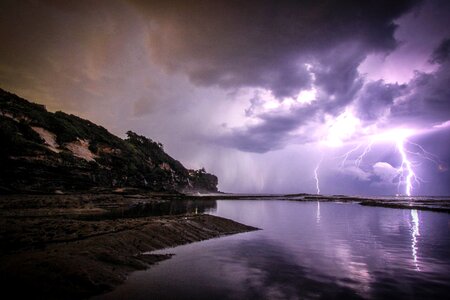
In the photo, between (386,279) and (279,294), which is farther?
(386,279)

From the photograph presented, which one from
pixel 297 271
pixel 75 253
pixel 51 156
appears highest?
pixel 51 156

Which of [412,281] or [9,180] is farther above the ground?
[9,180]

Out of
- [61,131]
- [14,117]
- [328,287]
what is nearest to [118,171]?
[61,131]

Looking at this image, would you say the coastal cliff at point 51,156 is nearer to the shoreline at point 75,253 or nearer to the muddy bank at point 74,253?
the shoreline at point 75,253

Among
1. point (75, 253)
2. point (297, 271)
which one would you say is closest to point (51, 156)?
point (75, 253)

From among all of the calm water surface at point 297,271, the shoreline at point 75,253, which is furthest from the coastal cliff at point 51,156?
the calm water surface at point 297,271

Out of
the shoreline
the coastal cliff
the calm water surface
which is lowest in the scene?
the calm water surface

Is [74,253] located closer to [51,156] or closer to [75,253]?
[75,253]

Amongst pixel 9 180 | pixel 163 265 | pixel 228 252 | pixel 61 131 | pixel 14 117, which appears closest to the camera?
pixel 163 265

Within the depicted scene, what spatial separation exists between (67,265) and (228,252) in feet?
34.2

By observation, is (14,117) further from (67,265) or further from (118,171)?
(67,265)

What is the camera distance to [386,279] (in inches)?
511

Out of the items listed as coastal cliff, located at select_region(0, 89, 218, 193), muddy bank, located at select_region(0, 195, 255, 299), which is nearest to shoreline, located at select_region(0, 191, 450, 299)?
muddy bank, located at select_region(0, 195, 255, 299)

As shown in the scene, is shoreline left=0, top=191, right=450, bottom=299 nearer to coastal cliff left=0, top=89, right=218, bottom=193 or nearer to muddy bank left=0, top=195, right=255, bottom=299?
muddy bank left=0, top=195, right=255, bottom=299
